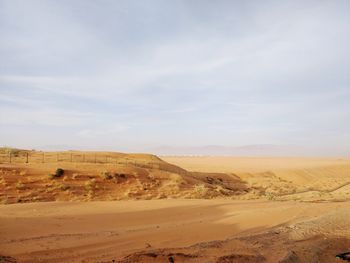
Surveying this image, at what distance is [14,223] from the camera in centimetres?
1068

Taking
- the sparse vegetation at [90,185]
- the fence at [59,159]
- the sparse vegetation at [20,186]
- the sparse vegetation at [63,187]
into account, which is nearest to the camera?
the sparse vegetation at [20,186]

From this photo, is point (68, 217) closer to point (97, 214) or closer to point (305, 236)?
point (97, 214)

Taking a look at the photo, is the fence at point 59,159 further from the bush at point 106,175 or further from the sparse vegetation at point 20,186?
the sparse vegetation at point 20,186

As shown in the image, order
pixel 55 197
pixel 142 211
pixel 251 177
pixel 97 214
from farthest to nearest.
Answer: pixel 251 177, pixel 55 197, pixel 142 211, pixel 97 214

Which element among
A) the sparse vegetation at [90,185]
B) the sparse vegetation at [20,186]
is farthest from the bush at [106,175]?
the sparse vegetation at [20,186]

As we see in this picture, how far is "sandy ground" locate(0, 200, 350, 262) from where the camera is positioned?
783 cm

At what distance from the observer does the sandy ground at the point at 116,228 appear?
25.7 feet

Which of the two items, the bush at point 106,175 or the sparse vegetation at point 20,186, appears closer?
the sparse vegetation at point 20,186

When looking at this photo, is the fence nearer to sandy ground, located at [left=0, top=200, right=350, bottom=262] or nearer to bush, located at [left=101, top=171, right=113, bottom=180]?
bush, located at [left=101, top=171, right=113, bottom=180]

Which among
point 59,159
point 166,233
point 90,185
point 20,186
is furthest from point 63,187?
point 166,233

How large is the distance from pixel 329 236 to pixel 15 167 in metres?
20.8

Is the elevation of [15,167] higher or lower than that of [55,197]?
higher

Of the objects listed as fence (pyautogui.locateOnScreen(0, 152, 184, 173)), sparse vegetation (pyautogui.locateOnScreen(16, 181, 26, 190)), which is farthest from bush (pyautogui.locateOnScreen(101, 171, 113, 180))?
fence (pyautogui.locateOnScreen(0, 152, 184, 173))

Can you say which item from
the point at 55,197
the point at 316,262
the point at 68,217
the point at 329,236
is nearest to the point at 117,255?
the point at 316,262
